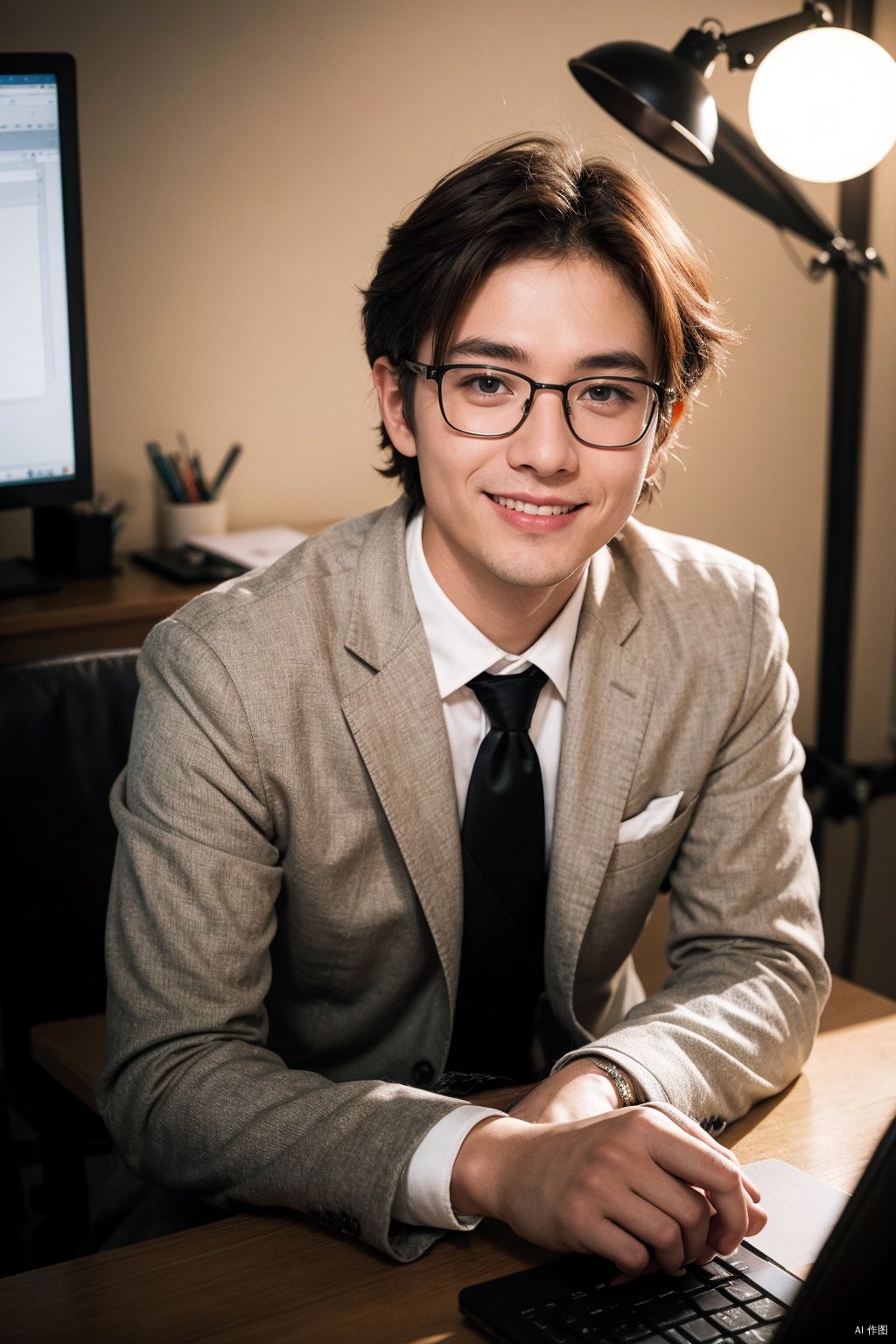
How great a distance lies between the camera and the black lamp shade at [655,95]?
1614 millimetres

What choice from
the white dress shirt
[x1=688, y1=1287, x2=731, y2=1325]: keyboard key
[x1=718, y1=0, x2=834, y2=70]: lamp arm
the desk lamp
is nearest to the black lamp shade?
the desk lamp

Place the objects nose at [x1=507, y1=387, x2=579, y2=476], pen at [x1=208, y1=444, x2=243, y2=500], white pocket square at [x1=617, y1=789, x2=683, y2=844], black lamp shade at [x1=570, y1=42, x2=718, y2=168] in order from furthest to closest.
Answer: pen at [x1=208, y1=444, x2=243, y2=500], black lamp shade at [x1=570, y1=42, x2=718, y2=168], white pocket square at [x1=617, y1=789, x2=683, y2=844], nose at [x1=507, y1=387, x2=579, y2=476]

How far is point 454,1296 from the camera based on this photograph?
3.10 feet

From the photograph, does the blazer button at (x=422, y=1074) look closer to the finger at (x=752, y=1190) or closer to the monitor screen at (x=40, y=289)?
the finger at (x=752, y=1190)

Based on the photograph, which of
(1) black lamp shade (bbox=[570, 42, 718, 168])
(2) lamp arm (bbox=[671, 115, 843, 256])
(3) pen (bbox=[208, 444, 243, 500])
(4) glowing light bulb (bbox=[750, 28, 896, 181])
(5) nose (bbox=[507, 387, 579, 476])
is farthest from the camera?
(3) pen (bbox=[208, 444, 243, 500])

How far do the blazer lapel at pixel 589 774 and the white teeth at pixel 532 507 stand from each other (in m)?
0.17

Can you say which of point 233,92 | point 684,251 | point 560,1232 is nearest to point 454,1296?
point 560,1232

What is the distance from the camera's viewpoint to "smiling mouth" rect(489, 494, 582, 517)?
1340 mm

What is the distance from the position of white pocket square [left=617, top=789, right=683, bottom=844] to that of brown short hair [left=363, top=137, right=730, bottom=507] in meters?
0.39

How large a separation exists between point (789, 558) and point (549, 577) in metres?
1.91

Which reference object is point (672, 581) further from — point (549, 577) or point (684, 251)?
point (684, 251)

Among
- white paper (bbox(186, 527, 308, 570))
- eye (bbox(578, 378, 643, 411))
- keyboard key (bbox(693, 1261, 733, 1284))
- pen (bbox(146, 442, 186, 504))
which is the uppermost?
eye (bbox(578, 378, 643, 411))

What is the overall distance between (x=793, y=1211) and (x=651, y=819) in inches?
18.6

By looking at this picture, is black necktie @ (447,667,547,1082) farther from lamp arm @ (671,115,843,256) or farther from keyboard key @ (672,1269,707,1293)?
lamp arm @ (671,115,843,256)
